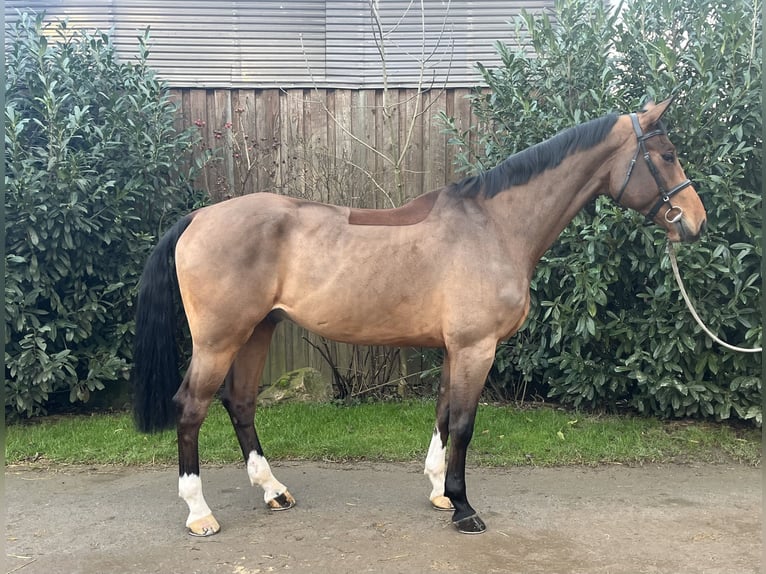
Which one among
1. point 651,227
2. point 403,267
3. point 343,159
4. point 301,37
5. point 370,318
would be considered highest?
point 301,37

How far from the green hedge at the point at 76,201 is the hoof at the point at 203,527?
2.40m

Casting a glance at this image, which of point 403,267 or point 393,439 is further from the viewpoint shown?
point 393,439

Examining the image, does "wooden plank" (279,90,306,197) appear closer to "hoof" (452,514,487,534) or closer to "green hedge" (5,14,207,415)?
"green hedge" (5,14,207,415)

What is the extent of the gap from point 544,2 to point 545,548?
5.61 meters

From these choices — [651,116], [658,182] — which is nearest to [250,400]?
[658,182]

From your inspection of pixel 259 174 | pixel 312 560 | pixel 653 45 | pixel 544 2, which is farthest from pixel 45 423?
pixel 544 2

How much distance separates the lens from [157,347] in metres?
3.33

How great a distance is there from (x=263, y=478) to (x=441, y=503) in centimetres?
111

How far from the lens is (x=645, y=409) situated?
4.99 m

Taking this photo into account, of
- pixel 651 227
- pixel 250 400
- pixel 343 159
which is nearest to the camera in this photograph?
pixel 250 400

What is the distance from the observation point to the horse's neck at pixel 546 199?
3230 millimetres

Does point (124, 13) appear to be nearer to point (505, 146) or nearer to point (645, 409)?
point (505, 146)

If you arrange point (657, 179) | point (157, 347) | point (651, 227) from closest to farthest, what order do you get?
point (657, 179)
point (157, 347)
point (651, 227)

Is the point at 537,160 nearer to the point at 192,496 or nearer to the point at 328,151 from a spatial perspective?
the point at 192,496
